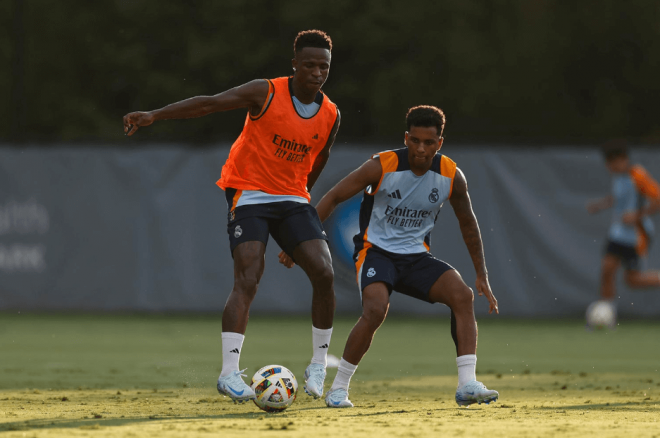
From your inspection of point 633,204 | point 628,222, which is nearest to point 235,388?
point 628,222

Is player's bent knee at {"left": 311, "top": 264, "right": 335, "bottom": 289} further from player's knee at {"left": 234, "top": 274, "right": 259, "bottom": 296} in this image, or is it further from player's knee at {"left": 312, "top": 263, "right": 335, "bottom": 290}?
player's knee at {"left": 234, "top": 274, "right": 259, "bottom": 296}

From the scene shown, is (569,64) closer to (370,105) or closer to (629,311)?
(370,105)

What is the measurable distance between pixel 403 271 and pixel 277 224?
0.86m

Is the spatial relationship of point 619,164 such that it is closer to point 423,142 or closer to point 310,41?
point 423,142

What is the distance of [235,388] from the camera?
20.0ft

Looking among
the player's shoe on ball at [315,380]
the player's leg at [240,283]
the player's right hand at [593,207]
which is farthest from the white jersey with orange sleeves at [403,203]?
the player's right hand at [593,207]

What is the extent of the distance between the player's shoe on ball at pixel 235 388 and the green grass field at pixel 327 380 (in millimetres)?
95

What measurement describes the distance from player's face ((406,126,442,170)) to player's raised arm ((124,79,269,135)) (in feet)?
3.13

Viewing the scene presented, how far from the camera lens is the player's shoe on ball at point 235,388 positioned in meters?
6.06

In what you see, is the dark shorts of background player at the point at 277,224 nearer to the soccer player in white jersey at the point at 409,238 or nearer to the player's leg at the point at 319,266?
the player's leg at the point at 319,266

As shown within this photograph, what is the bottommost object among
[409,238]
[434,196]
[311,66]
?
[409,238]

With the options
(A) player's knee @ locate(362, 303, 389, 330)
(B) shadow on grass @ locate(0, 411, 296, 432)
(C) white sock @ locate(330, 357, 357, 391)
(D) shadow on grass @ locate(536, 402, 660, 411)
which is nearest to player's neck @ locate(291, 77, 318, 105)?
(A) player's knee @ locate(362, 303, 389, 330)

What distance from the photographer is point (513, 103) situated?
2361cm

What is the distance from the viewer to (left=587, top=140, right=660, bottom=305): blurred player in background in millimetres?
13453
